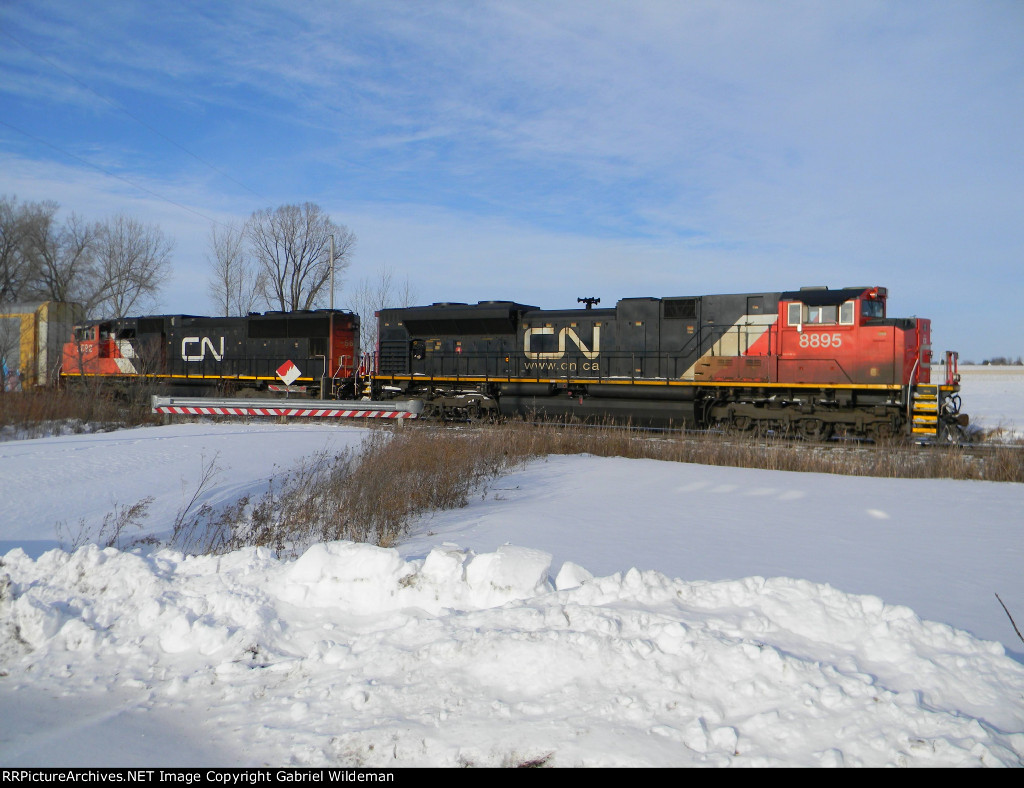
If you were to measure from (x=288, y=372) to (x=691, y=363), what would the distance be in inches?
452

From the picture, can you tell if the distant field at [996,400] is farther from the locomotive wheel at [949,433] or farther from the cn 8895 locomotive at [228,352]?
the cn 8895 locomotive at [228,352]

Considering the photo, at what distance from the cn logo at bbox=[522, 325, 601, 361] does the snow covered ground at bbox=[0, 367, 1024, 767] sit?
11.5 m

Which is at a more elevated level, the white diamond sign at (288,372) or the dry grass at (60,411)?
the white diamond sign at (288,372)

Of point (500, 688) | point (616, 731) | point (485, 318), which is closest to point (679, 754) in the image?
point (616, 731)

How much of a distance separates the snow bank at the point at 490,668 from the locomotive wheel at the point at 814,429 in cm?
1224

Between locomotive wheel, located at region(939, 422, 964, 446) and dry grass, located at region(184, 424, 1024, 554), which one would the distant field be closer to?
locomotive wheel, located at region(939, 422, 964, 446)

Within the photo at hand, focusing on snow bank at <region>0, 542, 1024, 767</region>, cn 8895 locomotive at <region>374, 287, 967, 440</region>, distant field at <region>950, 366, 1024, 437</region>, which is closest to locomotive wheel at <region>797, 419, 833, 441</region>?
cn 8895 locomotive at <region>374, 287, 967, 440</region>

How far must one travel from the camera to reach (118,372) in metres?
23.9

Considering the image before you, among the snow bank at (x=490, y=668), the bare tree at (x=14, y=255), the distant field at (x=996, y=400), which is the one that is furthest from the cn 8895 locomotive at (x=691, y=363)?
the bare tree at (x=14, y=255)

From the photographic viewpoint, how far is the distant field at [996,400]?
22581mm

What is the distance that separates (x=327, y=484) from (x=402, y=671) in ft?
16.4

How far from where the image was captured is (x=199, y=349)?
23203 mm

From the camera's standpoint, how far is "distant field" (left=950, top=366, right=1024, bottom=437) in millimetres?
22581

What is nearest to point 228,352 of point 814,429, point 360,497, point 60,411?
point 60,411
